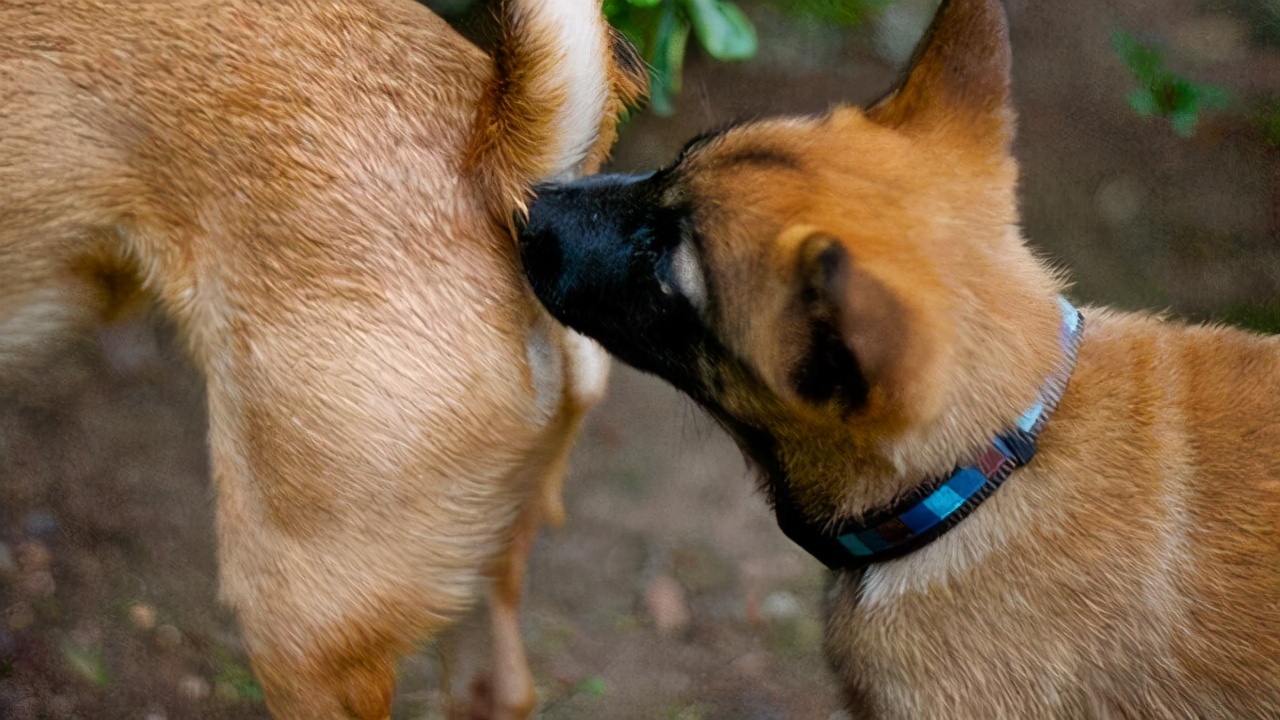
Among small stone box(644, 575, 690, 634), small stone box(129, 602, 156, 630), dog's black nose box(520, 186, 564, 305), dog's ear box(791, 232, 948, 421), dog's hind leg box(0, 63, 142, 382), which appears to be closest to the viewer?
dog's ear box(791, 232, 948, 421)

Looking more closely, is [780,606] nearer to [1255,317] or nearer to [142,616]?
[1255,317]

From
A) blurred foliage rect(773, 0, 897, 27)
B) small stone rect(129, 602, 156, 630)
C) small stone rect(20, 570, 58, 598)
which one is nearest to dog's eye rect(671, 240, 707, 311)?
blurred foliage rect(773, 0, 897, 27)

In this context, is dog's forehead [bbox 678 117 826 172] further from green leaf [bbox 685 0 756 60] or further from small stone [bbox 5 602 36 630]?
small stone [bbox 5 602 36 630]

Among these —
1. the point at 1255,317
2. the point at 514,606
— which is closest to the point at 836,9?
the point at 1255,317

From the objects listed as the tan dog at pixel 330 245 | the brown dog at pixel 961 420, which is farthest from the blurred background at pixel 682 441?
the brown dog at pixel 961 420

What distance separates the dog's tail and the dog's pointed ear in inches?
19.9

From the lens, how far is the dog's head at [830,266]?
1.25 metres

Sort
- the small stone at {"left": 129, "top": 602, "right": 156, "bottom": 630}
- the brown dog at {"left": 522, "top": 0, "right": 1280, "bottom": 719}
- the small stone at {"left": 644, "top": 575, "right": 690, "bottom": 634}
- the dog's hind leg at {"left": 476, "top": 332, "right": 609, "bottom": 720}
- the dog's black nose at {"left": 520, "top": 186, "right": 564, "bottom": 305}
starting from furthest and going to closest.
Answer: the small stone at {"left": 644, "top": 575, "right": 690, "bottom": 634} < the small stone at {"left": 129, "top": 602, "right": 156, "bottom": 630} < the dog's hind leg at {"left": 476, "top": 332, "right": 609, "bottom": 720} < the dog's black nose at {"left": 520, "top": 186, "right": 564, "bottom": 305} < the brown dog at {"left": 522, "top": 0, "right": 1280, "bottom": 719}

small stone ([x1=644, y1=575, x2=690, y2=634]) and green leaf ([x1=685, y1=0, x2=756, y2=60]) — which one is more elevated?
green leaf ([x1=685, y1=0, x2=756, y2=60])

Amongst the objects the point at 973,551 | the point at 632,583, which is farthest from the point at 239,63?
the point at 632,583

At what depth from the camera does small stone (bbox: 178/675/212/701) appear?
8.12 feet

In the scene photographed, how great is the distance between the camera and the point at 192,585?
2.67 meters

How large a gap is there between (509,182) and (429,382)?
14.1 inches

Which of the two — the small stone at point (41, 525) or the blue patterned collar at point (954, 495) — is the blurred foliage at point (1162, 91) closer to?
the blue patterned collar at point (954, 495)
